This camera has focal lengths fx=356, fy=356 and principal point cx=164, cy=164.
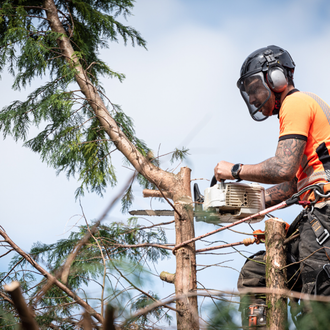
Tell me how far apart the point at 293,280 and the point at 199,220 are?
3.14 feet

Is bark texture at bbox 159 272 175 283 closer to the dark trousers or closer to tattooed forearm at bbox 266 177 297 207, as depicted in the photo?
the dark trousers

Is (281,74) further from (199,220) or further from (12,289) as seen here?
(12,289)

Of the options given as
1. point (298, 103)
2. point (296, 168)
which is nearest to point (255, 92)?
point (298, 103)

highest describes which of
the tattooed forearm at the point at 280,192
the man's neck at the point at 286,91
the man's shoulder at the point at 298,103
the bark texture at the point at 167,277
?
the man's neck at the point at 286,91

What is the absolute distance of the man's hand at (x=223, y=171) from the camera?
279 cm

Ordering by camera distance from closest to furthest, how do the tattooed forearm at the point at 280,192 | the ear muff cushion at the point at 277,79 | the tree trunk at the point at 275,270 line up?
the tree trunk at the point at 275,270, the ear muff cushion at the point at 277,79, the tattooed forearm at the point at 280,192

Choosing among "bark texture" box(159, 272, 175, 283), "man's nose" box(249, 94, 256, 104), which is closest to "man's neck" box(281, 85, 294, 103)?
"man's nose" box(249, 94, 256, 104)

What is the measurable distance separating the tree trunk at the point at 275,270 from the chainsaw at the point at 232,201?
0.66 ft

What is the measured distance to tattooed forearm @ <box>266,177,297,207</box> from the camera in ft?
10.0

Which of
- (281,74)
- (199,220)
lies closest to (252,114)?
(281,74)

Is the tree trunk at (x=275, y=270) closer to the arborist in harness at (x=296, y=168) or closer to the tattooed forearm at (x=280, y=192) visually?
the arborist in harness at (x=296, y=168)

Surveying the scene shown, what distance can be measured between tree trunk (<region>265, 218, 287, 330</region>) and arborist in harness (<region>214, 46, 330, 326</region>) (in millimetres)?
68

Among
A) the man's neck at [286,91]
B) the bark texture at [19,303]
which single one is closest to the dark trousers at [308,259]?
the man's neck at [286,91]

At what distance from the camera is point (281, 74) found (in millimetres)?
2783
